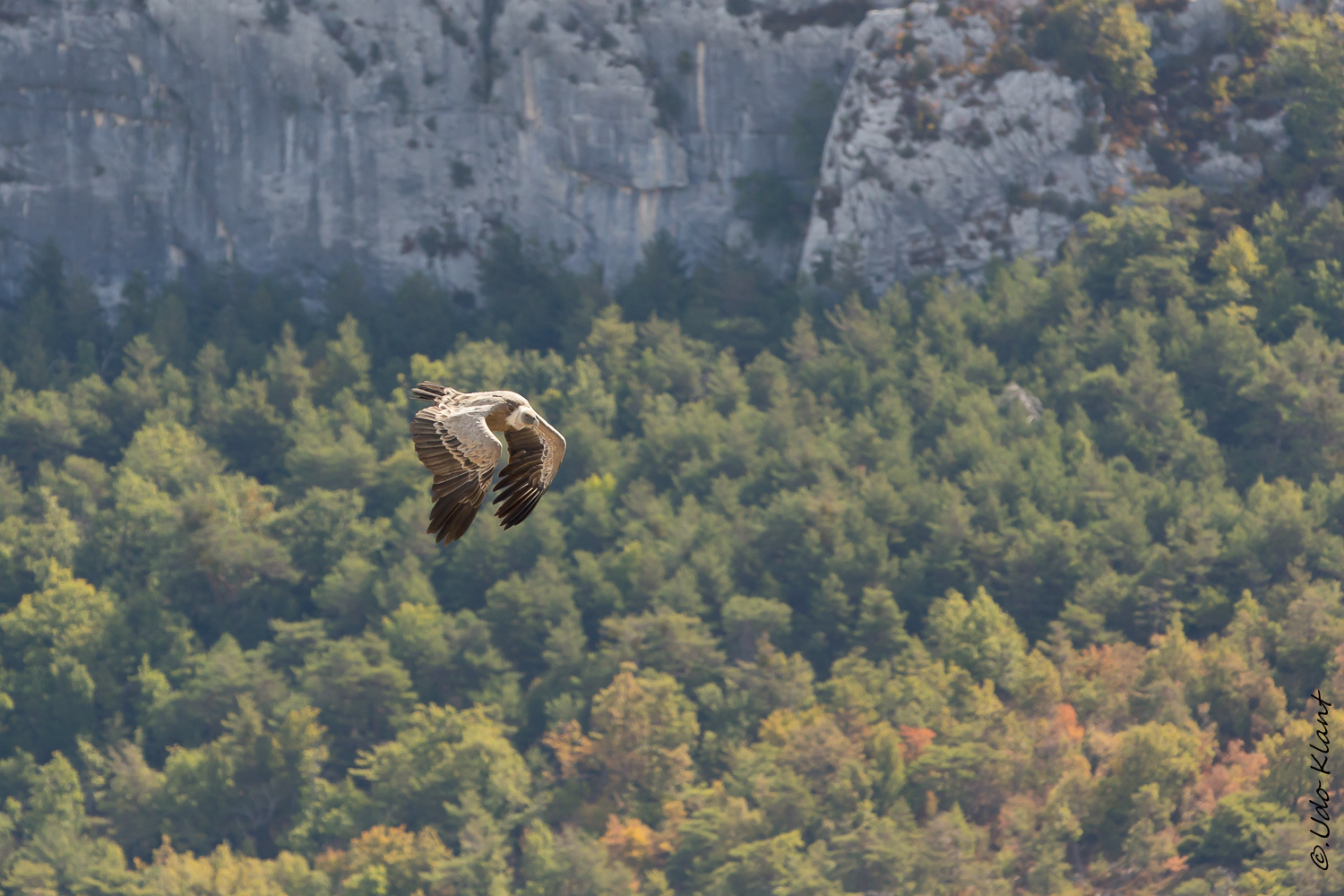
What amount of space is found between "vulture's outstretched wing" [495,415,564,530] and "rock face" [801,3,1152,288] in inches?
3037

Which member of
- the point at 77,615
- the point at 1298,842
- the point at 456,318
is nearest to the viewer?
the point at 1298,842

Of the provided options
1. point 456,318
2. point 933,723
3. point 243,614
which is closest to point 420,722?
point 243,614

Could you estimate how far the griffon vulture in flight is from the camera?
71.4 ft

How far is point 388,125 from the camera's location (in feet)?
351

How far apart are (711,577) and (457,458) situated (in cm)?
6880

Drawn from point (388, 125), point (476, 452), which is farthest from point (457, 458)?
point (388, 125)

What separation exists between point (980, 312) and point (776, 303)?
33.5 feet

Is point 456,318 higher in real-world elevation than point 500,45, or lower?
lower

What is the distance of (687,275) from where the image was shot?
107 metres

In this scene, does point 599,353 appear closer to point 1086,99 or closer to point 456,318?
point 456,318

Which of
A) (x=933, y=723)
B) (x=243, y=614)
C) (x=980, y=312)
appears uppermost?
(x=980, y=312)

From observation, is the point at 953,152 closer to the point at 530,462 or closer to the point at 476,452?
the point at 530,462

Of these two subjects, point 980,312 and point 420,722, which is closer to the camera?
point 420,722

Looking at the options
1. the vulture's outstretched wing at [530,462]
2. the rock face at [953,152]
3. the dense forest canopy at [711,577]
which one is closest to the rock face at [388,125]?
the dense forest canopy at [711,577]
